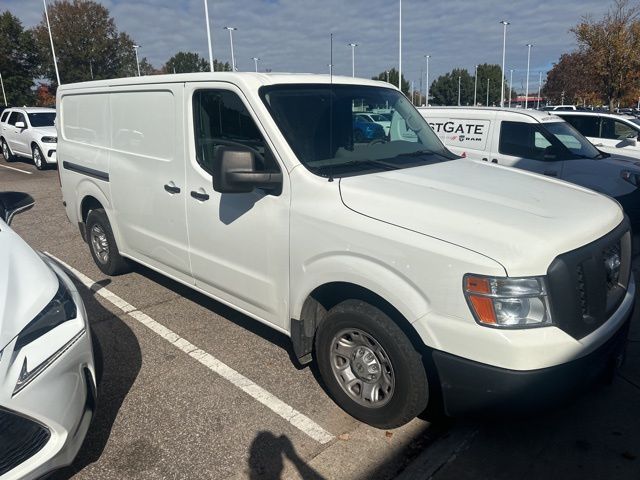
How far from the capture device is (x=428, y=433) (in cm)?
308

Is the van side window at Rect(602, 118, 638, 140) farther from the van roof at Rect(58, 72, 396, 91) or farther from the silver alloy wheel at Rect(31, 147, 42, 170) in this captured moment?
the silver alloy wheel at Rect(31, 147, 42, 170)

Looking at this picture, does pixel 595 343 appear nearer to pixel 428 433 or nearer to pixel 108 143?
pixel 428 433

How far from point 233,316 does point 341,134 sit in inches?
78.9

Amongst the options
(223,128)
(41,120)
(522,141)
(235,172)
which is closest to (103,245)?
(223,128)

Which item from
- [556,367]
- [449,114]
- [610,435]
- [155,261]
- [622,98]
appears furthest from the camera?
[622,98]

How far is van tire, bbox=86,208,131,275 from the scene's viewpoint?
212 inches

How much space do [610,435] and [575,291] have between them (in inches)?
44.3

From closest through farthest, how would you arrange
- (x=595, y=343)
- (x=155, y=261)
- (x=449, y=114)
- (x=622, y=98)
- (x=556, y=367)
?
(x=556, y=367) → (x=595, y=343) → (x=155, y=261) → (x=449, y=114) → (x=622, y=98)

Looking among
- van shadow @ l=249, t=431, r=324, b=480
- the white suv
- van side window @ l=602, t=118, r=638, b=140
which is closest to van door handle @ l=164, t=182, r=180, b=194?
van shadow @ l=249, t=431, r=324, b=480

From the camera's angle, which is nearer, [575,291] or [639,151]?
[575,291]

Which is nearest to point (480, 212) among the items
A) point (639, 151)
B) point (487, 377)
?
point (487, 377)

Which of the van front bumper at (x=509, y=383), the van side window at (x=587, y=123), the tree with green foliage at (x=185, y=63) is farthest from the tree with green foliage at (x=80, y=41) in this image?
the van front bumper at (x=509, y=383)

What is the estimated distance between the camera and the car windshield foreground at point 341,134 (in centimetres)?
→ 334

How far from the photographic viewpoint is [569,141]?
7.83m
